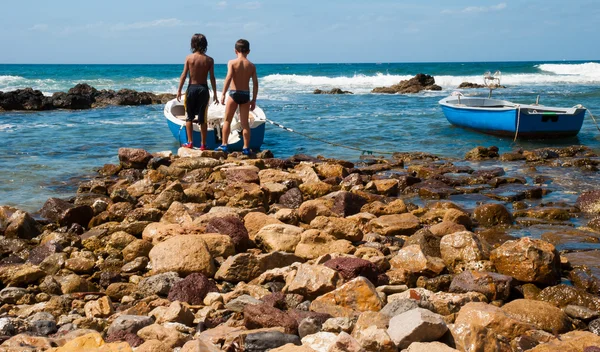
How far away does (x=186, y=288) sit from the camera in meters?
4.91

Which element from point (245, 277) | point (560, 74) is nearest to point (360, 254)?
point (245, 277)

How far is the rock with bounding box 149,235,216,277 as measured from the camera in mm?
5277

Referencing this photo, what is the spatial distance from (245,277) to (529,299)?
2247mm

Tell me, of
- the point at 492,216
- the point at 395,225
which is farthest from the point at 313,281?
the point at 492,216

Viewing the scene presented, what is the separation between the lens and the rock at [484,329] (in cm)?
371

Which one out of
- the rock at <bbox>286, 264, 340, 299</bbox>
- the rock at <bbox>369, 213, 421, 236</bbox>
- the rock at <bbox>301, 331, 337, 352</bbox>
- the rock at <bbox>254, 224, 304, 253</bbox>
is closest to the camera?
the rock at <bbox>301, 331, 337, 352</bbox>

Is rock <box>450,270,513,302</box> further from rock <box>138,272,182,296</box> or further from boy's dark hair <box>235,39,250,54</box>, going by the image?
boy's dark hair <box>235,39,250,54</box>

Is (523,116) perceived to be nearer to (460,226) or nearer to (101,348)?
(460,226)

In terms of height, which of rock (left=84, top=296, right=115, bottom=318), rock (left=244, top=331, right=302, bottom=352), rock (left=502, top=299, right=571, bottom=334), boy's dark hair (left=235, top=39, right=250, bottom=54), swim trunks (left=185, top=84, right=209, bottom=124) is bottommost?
rock (left=84, top=296, right=115, bottom=318)

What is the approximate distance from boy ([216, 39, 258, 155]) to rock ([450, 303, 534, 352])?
724 centimetres

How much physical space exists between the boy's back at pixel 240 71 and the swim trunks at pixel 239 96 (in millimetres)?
64

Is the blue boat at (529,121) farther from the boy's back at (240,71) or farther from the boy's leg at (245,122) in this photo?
the boy's back at (240,71)

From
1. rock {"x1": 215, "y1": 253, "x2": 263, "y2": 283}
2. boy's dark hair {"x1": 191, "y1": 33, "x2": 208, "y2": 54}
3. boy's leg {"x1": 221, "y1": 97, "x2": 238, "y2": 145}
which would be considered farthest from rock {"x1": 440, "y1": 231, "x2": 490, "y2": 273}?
boy's dark hair {"x1": 191, "y1": 33, "x2": 208, "y2": 54}

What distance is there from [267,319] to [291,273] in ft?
3.14
